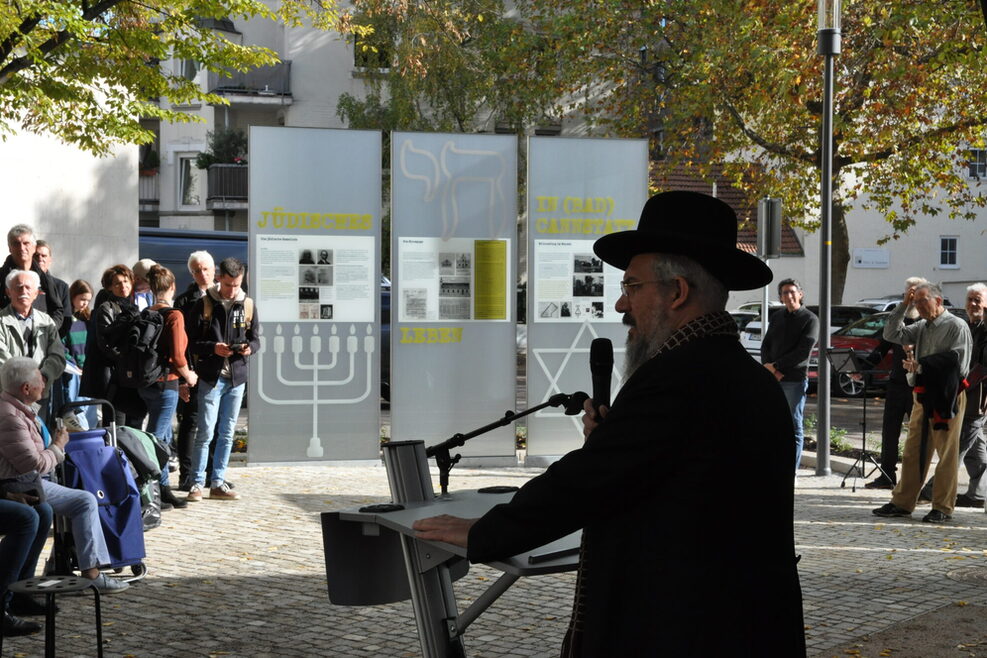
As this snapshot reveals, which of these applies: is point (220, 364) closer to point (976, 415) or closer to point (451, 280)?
point (451, 280)

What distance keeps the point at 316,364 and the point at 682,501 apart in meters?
10.2

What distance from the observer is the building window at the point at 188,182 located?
160 ft

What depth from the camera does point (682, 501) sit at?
283 centimetres

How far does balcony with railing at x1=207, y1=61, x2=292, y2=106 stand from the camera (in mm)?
44906

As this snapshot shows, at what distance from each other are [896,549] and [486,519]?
6.85 metres

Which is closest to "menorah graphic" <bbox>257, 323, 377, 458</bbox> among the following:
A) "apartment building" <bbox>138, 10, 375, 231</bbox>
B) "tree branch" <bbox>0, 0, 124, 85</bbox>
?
"tree branch" <bbox>0, 0, 124, 85</bbox>

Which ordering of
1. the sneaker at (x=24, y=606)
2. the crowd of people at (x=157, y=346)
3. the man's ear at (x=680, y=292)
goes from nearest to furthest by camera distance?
1. the man's ear at (x=680, y=292)
2. the sneaker at (x=24, y=606)
3. the crowd of people at (x=157, y=346)

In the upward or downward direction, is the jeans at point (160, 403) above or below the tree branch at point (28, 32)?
below

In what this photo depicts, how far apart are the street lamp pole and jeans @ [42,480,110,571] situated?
7965mm

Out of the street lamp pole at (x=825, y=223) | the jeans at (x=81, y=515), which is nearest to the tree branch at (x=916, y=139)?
the street lamp pole at (x=825, y=223)

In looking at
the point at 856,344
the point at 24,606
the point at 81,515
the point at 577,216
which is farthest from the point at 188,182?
the point at 24,606

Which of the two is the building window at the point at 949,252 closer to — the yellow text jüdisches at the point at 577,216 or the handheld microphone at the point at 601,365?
the yellow text jüdisches at the point at 577,216

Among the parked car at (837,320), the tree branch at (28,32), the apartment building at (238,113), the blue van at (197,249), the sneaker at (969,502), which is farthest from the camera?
the apartment building at (238,113)

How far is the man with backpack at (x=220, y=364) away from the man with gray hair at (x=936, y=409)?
5458 millimetres
